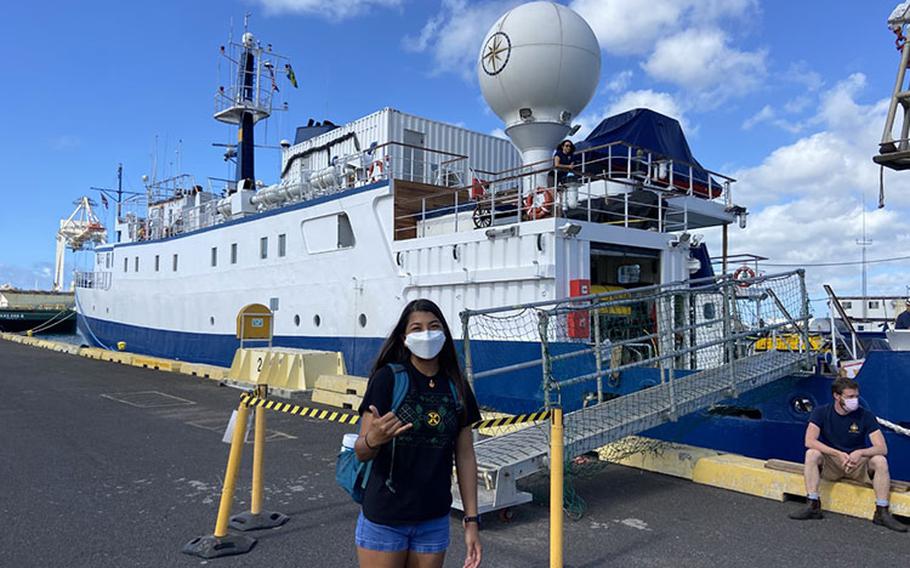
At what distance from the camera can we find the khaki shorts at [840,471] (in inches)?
231

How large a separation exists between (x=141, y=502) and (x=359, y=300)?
8104 millimetres

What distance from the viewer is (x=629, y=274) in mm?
12648

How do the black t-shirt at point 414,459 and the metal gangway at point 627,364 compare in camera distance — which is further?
the metal gangway at point 627,364

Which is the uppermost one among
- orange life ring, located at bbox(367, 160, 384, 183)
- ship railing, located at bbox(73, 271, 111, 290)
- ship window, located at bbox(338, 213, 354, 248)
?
orange life ring, located at bbox(367, 160, 384, 183)

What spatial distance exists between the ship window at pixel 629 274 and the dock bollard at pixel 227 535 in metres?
9.00

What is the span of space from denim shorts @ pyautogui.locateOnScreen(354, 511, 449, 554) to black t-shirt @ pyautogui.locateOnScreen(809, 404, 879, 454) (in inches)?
186

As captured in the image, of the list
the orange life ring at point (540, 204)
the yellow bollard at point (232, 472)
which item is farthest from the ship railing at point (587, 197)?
the yellow bollard at point (232, 472)

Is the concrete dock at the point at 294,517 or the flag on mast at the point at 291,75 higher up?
the flag on mast at the point at 291,75

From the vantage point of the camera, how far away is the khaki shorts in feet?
19.2

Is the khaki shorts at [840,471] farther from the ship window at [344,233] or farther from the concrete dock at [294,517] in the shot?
the ship window at [344,233]

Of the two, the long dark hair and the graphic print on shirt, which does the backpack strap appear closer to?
the graphic print on shirt

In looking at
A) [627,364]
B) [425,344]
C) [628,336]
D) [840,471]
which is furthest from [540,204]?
[425,344]

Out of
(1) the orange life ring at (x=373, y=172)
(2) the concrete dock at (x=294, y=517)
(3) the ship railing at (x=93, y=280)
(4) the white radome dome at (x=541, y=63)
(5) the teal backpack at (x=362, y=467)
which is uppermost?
(4) the white radome dome at (x=541, y=63)

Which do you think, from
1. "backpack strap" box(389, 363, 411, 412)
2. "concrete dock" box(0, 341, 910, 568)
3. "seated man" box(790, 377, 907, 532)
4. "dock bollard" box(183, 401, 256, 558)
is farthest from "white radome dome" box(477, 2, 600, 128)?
"backpack strap" box(389, 363, 411, 412)
